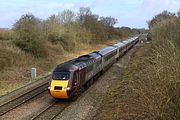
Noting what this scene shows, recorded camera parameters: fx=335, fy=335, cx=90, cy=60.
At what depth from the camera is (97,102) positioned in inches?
834

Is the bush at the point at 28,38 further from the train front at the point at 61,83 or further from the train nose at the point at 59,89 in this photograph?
the train nose at the point at 59,89

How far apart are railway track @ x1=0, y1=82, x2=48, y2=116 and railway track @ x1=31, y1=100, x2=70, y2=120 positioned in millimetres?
2093

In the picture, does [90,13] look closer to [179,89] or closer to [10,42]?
[10,42]

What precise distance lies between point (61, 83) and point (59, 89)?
1.37ft

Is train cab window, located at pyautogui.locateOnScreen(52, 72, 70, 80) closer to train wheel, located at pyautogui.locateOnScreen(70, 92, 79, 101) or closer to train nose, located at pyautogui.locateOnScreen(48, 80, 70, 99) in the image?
train nose, located at pyautogui.locateOnScreen(48, 80, 70, 99)

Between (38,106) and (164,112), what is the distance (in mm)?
12311

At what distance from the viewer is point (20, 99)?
22.4 metres

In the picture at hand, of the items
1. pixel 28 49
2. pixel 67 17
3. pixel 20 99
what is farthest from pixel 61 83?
pixel 67 17

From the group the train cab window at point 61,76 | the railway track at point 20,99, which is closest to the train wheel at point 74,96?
the train cab window at point 61,76

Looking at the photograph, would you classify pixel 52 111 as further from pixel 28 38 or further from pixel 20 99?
pixel 28 38

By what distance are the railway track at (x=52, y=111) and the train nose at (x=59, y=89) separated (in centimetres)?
60

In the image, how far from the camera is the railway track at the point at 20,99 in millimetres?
19806

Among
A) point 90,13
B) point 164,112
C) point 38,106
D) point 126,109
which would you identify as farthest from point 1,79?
point 90,13

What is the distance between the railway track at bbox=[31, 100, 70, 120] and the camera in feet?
57.9
